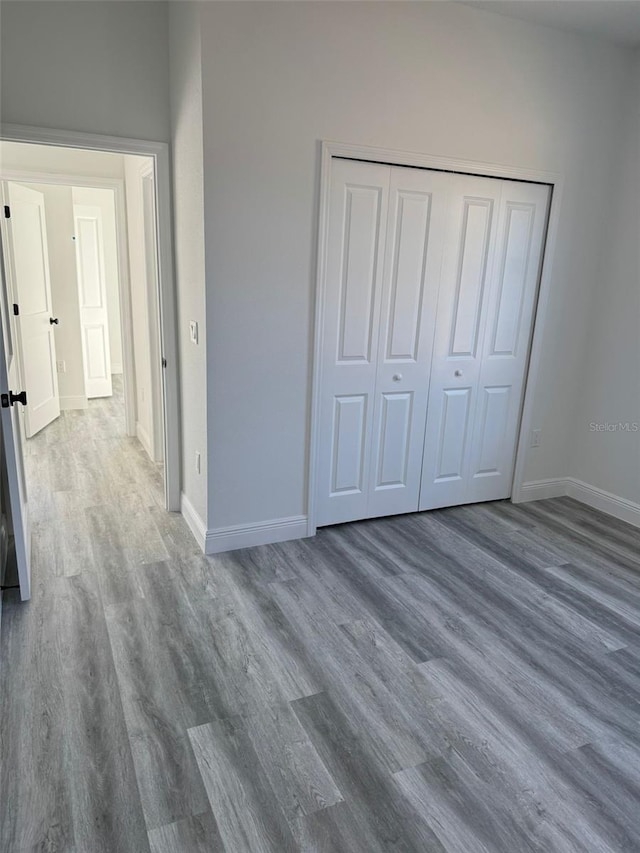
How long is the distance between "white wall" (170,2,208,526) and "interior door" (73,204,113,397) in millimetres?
3951

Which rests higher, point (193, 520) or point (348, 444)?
point (348, 444)

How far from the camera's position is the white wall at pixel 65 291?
213 inches

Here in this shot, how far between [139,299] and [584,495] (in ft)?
12.0

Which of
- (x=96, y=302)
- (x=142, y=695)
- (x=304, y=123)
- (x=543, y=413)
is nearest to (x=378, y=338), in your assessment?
(x=304, y=123)

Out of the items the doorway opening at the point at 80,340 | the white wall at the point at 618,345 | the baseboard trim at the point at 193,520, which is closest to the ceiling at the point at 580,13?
the white wall at the point at 618,345

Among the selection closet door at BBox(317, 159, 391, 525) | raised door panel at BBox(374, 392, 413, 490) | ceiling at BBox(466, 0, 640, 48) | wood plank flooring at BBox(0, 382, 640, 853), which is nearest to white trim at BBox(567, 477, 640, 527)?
wood plank flooring at BBox(0, 382, 640, 853)

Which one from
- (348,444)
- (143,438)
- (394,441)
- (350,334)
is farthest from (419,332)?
(143,438)

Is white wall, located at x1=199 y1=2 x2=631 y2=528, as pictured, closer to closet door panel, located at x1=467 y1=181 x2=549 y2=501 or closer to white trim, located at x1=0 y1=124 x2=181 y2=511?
closet door panel, located at x1=467 y1=181 x2=549 y2=501

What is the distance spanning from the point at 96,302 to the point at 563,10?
583 centimetres

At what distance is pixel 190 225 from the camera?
2.81 m

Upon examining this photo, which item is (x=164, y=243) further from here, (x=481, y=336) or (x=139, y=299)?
(x=481, y=336)

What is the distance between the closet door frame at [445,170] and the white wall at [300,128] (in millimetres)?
43

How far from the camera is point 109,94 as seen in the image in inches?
110

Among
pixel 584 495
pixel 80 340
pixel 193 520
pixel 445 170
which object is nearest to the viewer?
pixel 445 170
